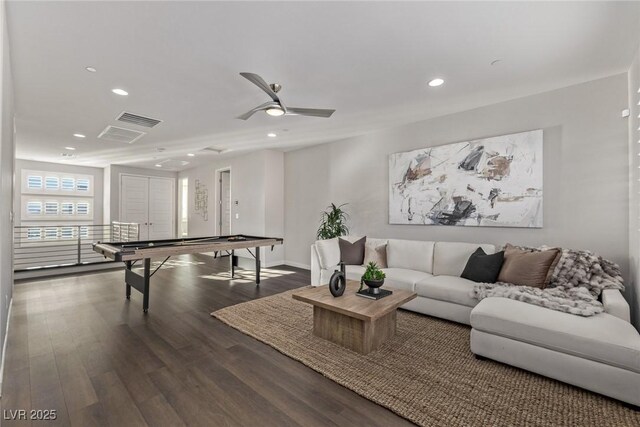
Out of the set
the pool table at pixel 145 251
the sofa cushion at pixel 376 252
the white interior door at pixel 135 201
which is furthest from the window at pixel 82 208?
the sofa cushion at pixel 376 252

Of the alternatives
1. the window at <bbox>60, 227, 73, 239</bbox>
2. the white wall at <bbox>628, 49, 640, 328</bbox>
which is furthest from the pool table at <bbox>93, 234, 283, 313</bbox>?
the window at <bbox>60, 227, 73, 239</bbox>

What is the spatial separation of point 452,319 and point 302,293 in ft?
5.49

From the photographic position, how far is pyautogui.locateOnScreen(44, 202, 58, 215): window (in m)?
7.48

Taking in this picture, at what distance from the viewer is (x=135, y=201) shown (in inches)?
328

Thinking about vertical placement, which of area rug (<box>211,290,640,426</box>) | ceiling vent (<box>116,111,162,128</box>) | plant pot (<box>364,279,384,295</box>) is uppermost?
ceiling vent (<box>116,111,162,128</box>)

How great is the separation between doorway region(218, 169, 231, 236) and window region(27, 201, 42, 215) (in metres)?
4.72

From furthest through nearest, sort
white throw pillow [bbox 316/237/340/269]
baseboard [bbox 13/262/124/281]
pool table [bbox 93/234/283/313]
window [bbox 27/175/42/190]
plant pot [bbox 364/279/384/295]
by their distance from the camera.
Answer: window [bbox 27/175/42/190] → baseboard [bbox 13/262/124/281] → white throw pillow [bbox 316/237/340/269] → pool table [bbox 93/234/283/313] → plant pot [bbox 364/279/384/295]

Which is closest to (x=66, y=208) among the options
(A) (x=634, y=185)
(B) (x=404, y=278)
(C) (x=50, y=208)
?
(C) (x=50, y=208)

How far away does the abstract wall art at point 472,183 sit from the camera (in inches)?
132

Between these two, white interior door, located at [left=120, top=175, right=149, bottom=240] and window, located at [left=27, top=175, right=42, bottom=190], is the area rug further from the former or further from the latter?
window, located at [left=27, top=175, right=42, bottom=190]

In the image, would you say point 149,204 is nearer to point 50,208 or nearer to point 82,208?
point 82,208

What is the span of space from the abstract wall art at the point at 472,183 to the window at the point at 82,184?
878 centimetres

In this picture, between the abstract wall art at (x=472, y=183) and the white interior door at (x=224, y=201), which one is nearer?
the abstract wall art at (x=472, y=183)

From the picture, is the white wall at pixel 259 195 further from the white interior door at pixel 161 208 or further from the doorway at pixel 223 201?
the white interior door at pixel 161 208
